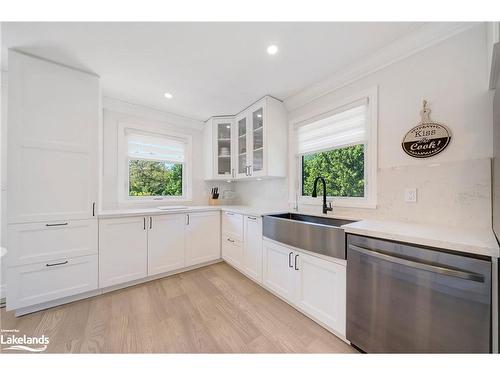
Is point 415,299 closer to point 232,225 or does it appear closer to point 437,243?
point 437,243

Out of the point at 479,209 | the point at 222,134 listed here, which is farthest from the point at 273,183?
the point at 479,209

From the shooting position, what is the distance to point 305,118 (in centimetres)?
236

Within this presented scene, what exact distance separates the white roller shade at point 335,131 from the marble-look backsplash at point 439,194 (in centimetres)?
50

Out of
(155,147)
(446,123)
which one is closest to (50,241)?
(155,147)

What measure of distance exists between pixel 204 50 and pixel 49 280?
257 cm

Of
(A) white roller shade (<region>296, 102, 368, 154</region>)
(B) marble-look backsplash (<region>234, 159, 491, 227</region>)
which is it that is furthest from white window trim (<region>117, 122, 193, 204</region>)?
(B) marble-look backsplash (<region>234, 159, 491, 227</region>)

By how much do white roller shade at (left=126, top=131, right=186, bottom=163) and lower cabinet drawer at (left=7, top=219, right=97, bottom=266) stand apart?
1.24 m

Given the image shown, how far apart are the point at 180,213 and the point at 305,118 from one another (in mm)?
2090

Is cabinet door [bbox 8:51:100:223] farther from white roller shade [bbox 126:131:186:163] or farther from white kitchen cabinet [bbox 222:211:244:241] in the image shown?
white kitchen cabinet [bbox 222:211:244:241]

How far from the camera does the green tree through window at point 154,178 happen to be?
2812mm

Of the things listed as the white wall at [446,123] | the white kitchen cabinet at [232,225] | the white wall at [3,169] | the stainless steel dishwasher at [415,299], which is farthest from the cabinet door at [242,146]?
the white wall at [3,169]

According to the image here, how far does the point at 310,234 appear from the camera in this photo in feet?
5.15
